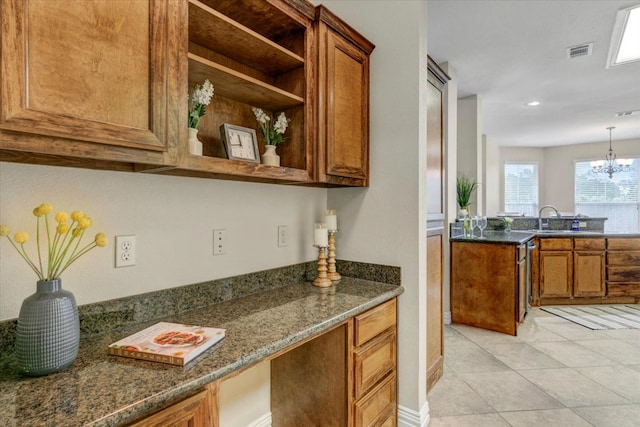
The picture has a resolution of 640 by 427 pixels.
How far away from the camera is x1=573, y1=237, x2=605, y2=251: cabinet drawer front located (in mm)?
4270

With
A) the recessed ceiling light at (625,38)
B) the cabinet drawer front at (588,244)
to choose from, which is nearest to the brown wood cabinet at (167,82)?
the recessed ceiling light at (625,38)

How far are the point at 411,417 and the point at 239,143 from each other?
1.67 metres

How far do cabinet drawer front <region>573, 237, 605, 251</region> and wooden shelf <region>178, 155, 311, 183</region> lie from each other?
4.36 m

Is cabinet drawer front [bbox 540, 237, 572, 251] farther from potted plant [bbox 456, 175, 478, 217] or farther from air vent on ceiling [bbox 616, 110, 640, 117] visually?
air vent on ceiling [bbox 616, 110, 640, 117]

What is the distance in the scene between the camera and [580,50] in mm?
3111

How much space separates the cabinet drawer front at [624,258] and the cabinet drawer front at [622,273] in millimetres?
67

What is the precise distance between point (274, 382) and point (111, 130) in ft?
4.67

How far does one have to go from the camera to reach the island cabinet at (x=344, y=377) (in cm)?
143

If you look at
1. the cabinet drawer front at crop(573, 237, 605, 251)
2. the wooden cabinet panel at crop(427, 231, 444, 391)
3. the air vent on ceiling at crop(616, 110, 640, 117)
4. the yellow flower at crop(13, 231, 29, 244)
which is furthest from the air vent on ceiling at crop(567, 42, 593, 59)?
the yellow flower at crop(13, 231, 29, 244)

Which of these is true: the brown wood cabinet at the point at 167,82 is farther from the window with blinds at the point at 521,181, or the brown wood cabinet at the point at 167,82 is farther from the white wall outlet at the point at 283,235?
the window with blinds at the point at 521,181

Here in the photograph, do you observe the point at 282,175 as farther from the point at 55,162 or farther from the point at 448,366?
the point at 448,366

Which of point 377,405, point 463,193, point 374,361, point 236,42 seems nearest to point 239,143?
point 236,42

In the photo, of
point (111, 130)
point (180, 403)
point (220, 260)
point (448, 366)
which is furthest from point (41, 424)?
point (448, 366)

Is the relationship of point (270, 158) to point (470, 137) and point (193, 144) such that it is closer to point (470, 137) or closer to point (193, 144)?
point (193, 144)
